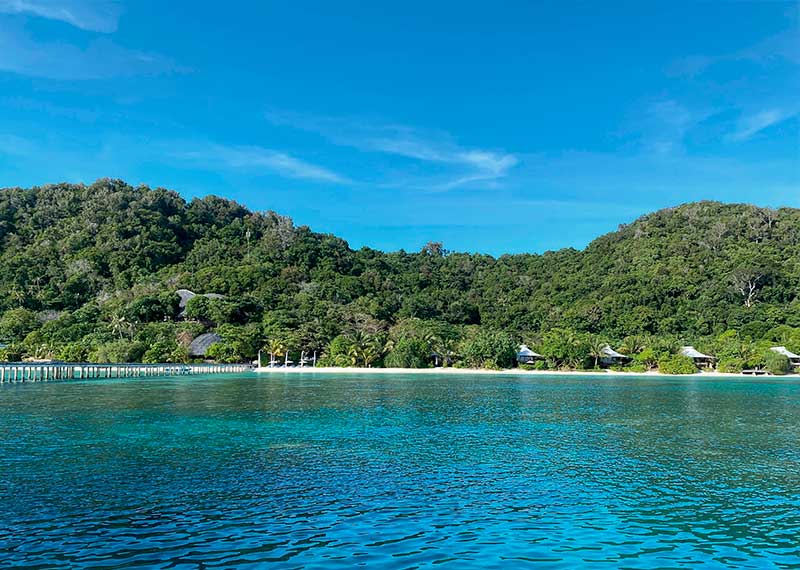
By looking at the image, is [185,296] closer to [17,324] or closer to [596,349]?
[17,324]

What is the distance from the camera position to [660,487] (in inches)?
521

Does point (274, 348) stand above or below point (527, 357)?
above

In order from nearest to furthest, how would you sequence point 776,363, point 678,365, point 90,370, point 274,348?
point 90,370 < point 776,363 < point 678,365 < point 274,348

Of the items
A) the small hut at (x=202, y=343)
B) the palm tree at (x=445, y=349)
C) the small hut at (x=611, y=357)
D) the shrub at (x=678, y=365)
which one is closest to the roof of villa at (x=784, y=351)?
the shrub at (x=678, y=365)

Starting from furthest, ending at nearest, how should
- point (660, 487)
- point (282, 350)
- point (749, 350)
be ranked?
point (282, 350) < point (749, 350) < point (660, 487)

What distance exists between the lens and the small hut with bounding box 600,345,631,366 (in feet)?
251

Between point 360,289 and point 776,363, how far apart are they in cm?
6495

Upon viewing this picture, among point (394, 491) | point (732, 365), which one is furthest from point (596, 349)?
point (394, 491)

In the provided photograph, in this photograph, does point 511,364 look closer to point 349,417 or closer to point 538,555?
point 349,417

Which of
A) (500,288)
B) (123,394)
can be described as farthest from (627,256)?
(123,394)

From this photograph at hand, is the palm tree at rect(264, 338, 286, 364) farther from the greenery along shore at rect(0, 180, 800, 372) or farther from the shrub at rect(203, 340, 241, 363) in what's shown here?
the shrub at rect(203, 340, 241, 363)

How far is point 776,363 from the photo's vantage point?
223 ft

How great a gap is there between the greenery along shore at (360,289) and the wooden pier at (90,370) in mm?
6482

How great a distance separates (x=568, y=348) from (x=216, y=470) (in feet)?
214
